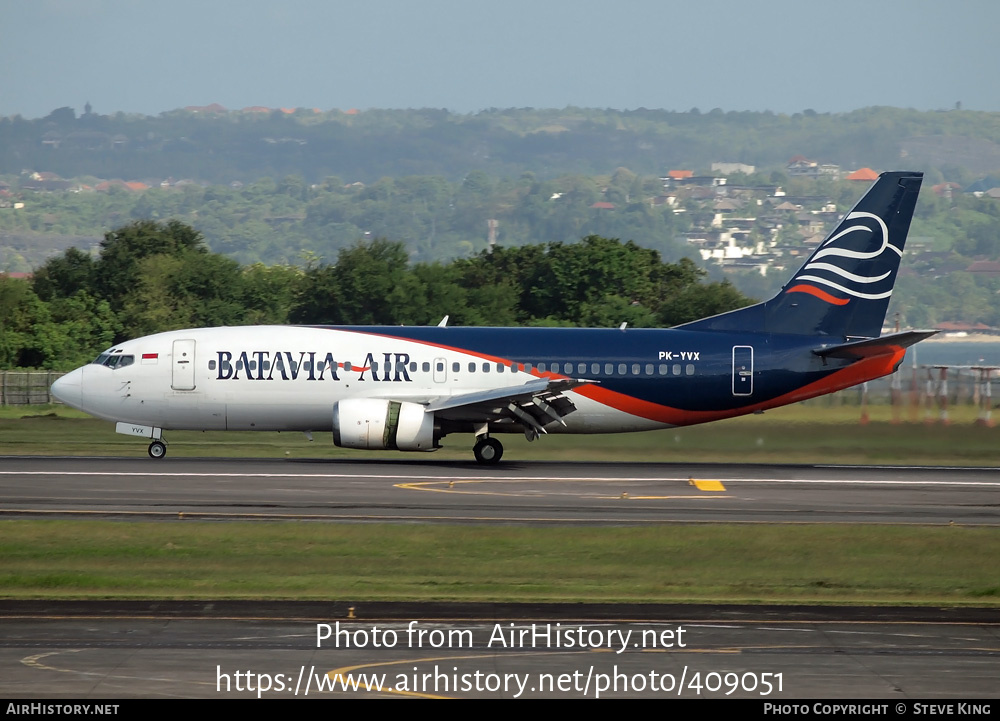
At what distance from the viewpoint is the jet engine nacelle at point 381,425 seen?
3553 centimetres

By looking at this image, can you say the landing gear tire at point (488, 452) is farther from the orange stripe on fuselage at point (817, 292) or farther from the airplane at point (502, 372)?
the orange stripe on fuselage at point (817, 292)

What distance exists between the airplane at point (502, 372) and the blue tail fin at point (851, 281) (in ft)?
0.20

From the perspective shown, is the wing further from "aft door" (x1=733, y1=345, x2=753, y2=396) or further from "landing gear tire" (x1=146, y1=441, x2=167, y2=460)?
"landing gear tire" (x1=146, y1=441, x2=167, y2=460)

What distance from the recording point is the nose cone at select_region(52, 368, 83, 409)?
1476 inches

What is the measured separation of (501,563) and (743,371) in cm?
1741

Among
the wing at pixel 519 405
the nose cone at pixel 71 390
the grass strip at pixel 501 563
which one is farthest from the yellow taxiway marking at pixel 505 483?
the nose cone at pixel 71 390

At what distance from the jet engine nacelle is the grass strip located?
9.94 meters

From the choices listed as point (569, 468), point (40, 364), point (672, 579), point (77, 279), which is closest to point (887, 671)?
point (672, 579)

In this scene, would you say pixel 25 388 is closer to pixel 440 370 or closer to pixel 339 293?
pixel 339 293

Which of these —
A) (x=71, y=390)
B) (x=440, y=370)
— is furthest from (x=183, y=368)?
(x=440, y=370)

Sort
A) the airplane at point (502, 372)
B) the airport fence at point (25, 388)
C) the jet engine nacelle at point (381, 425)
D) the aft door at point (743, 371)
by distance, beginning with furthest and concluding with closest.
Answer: the airport fence at point (25, 388)
the aft door at point (743, 371)
the airplane at point (502, 372)
the jet engine nacelle at point (381, 425)

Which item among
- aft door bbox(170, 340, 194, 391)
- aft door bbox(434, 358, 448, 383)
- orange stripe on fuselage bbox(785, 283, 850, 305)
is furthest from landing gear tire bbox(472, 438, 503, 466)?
orange stripe on fuselage bbox(785, 283, 850, 305)

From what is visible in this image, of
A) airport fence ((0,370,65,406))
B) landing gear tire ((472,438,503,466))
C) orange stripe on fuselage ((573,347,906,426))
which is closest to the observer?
landing gear tire ((472,438,503,466))

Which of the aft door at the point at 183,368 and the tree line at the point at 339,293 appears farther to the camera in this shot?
the tree line at the point at 339,293
